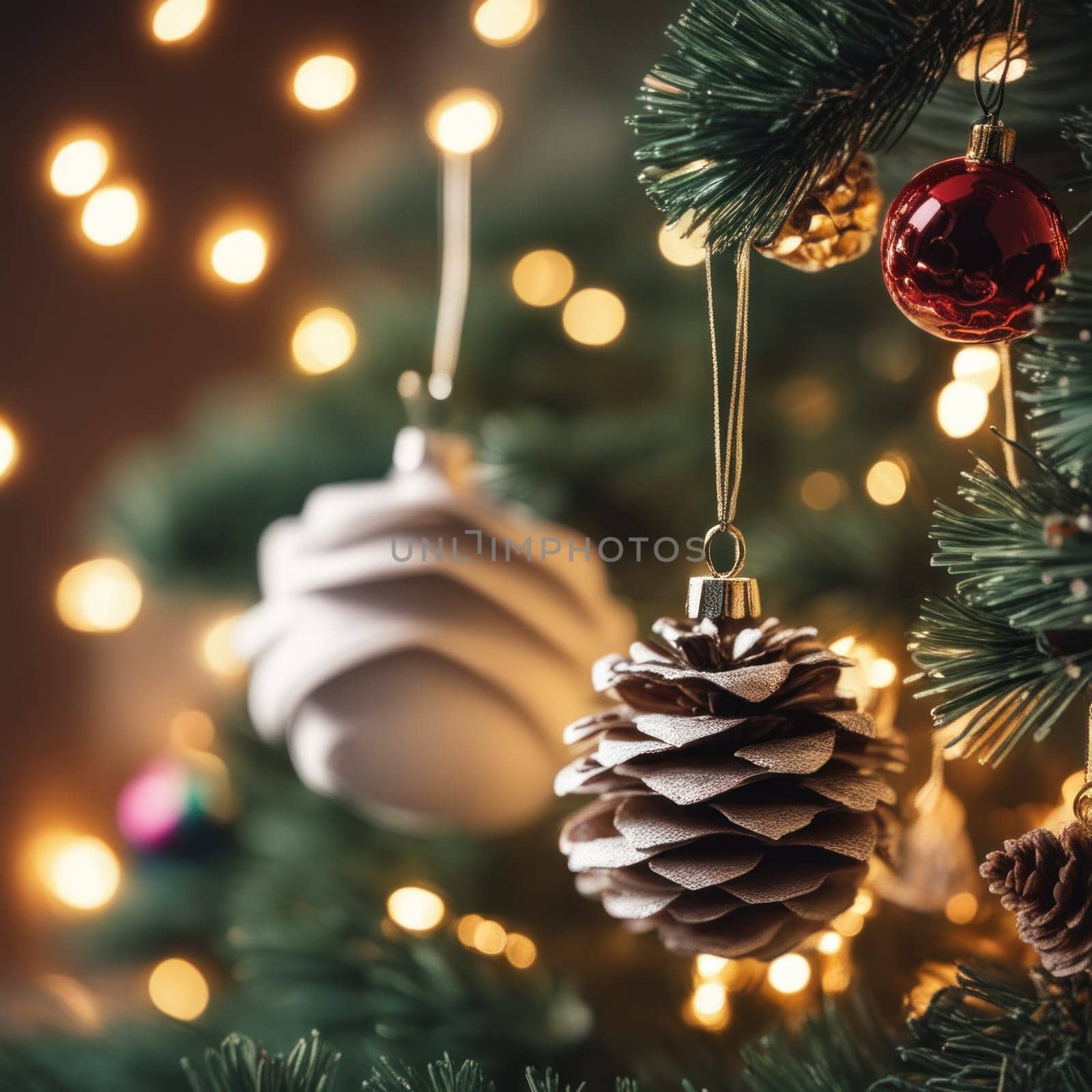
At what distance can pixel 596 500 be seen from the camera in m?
0.65

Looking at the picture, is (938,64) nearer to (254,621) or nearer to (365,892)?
(254,621)

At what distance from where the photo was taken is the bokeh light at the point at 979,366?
0.45m

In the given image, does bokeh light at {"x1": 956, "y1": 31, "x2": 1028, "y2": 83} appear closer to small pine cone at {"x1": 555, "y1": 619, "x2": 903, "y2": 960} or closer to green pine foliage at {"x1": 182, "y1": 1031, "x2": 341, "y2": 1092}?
small pine cone at {"x1": 555, "y1": 619, "x2": 903, "y2": 960}

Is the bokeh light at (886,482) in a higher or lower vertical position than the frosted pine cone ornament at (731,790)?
higher

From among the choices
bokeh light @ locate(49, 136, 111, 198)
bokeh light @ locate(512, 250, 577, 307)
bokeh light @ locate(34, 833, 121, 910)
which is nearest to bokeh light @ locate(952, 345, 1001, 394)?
bokeh light @ locate(512, 250, 577, 307)

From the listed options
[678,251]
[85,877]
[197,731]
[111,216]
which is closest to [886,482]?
[678,251]

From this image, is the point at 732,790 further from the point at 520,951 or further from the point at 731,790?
the point at 520,951

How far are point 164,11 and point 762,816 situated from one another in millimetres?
585

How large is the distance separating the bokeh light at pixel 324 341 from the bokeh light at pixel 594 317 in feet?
0.61

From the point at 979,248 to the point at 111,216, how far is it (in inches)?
23.5

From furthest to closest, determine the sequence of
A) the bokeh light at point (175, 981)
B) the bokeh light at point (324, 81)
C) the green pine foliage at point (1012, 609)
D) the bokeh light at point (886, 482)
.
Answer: the bokeh light at point (175, 981) < the bokeh light at point (324, 81) < the bokeh light at point (886, 482) < the green pine foliage at point (1012, 609)

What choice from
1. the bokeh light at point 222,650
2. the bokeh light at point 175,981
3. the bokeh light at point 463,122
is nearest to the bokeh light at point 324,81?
the bokeh light at point 463,122

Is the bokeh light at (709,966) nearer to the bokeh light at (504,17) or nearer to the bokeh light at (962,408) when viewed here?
the bokeh light at (962,408)

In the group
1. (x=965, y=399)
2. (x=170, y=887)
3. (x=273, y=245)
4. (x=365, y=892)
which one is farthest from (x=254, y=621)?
(x=273, y=245)
